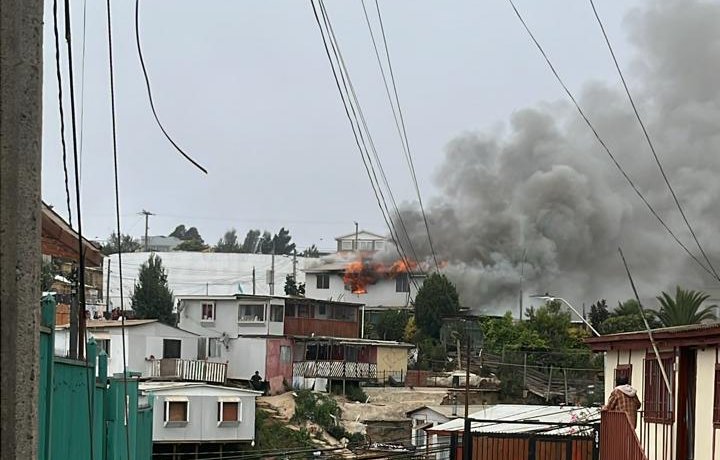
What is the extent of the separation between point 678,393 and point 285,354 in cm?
4647

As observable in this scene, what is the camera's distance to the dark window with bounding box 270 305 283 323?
64.5 m

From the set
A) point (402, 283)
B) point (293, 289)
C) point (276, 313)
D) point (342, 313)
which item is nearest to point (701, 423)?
point (276, 313)

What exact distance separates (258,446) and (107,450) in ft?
132

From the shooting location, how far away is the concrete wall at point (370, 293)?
8988 centimetres

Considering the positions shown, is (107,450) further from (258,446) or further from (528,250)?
(528,250)

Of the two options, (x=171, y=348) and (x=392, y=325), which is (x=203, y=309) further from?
(x=392, y=325)

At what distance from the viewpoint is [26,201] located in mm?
4879

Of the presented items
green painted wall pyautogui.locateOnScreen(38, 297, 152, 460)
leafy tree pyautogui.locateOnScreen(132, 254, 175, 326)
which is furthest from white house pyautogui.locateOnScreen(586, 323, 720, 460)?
leafy tree pyautogui.locateOnScreen(132, 254, 175, 326)

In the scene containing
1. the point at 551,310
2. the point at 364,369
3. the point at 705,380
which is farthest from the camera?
the point at 551,310

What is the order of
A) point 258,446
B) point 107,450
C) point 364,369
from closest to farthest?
point 107,450 → point 258,446 → point 364,369

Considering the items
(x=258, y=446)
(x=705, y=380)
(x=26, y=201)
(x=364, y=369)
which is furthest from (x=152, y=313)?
(x=26, y=201)

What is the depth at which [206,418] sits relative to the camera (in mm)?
51062

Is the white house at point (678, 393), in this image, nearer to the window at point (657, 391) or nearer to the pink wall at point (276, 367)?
the window at point (657, 391)

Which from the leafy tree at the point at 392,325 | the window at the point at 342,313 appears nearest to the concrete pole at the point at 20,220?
the window at the point at 342,313
